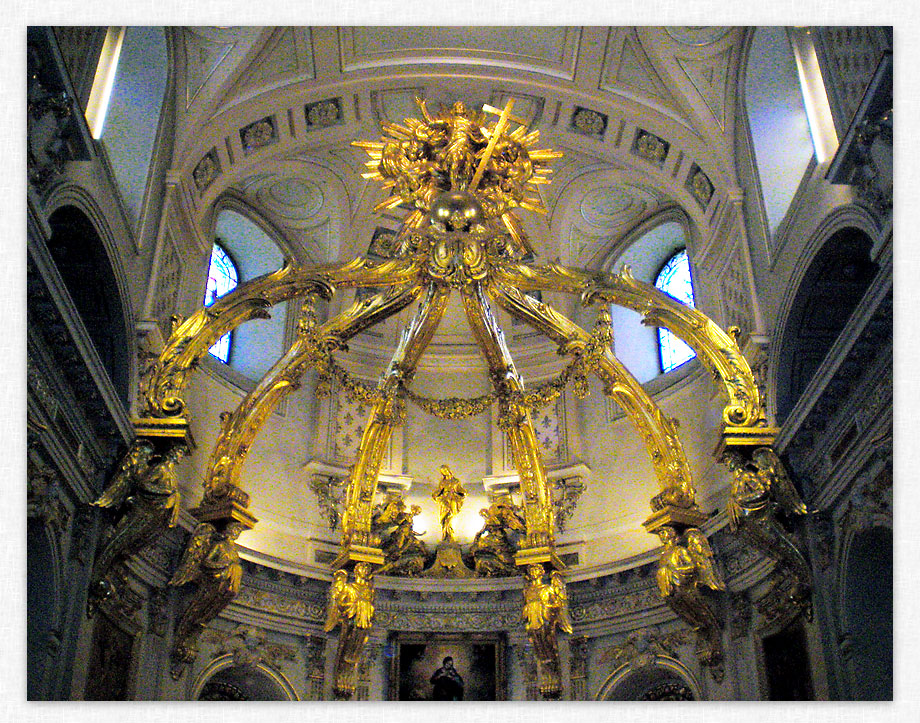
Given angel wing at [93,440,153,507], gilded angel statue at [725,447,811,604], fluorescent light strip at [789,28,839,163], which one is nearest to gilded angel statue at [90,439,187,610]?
angel wing at [93,440,153,507]

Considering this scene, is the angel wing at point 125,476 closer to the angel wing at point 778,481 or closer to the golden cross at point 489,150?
the golden cross at point 489,150

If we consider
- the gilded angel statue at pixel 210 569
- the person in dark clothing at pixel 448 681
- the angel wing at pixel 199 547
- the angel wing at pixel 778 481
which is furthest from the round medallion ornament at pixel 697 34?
the person in dark clothing at pixel 448 681

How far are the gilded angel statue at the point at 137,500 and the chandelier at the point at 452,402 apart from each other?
0.04 ft

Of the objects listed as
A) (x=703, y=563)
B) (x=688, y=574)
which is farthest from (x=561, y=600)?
(x=703, y=563)

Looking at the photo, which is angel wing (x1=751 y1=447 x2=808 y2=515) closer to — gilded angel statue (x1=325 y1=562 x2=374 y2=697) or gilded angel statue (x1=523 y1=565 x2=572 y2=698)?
gilded angel statue (x1=523 y1=565 x2=572 y2=698)

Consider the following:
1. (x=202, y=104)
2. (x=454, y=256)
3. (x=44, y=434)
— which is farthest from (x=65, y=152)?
(x=202, y=104)

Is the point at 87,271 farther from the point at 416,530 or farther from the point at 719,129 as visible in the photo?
the point at 719,129

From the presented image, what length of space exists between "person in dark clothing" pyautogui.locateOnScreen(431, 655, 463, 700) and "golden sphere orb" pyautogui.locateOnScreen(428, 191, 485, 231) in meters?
6.19

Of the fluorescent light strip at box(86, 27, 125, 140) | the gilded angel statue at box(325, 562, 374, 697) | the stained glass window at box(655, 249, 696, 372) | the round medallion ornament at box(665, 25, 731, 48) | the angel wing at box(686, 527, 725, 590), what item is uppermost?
the round medallion ornament at box(665, 25, 731, 48)

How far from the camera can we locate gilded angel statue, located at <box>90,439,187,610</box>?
29.7 ft

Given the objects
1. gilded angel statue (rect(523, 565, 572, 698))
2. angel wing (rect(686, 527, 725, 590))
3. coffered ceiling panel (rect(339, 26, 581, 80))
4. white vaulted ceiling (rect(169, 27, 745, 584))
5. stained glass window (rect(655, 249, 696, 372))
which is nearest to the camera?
angel wing (rect(686, 527, 725, 590))

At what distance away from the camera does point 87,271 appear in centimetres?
1030

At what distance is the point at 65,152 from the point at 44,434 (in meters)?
2.15

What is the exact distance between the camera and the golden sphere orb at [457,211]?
31.3ft
